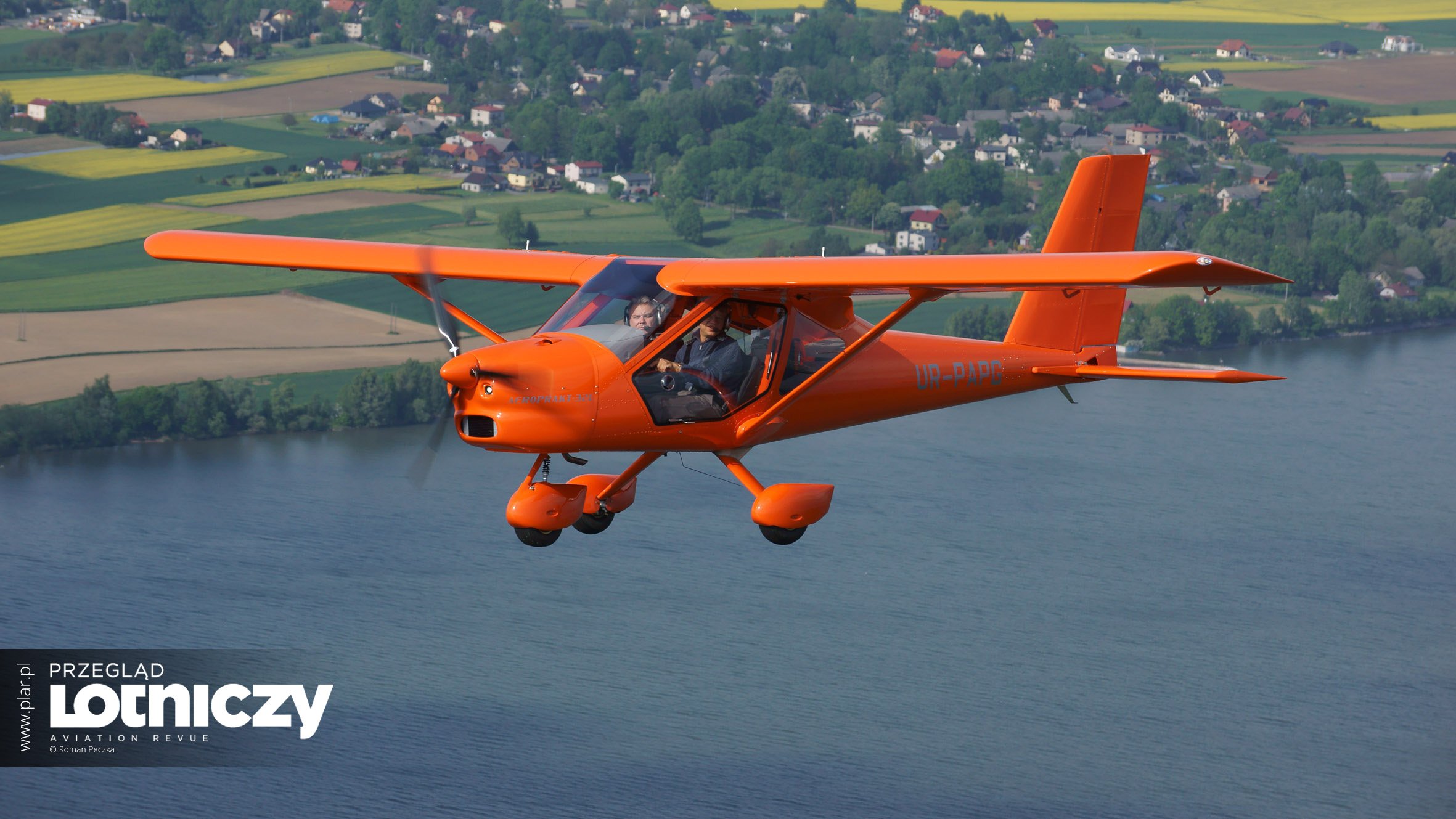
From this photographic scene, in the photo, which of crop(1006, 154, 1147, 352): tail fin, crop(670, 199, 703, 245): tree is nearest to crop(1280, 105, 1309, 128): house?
crop(670, 199, 703, 245): tree

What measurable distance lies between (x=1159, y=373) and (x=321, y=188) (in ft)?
267

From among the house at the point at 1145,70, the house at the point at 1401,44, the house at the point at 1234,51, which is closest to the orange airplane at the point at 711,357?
the house at the point at 1145,70

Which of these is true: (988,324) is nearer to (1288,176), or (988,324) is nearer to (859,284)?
(1288,176)

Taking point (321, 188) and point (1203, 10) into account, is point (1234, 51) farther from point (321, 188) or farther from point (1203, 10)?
point (321, 188)

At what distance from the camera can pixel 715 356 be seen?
14.2 metres

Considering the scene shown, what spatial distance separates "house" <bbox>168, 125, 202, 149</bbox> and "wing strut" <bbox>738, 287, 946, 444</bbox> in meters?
89.8

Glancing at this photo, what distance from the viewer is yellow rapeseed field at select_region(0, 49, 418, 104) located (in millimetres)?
107062

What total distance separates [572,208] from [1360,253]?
42836mm

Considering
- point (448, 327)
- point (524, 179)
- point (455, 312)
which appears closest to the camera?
point (448, 327)

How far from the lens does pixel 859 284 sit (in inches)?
545

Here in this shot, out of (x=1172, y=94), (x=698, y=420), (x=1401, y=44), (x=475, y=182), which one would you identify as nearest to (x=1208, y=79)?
(x=1172, y=94)

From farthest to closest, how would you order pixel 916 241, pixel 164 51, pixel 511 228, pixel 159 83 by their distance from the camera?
pixel 164 51, pixel 159 83, pixel 916 241, pixel 511 228

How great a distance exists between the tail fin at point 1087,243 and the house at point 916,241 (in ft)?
258

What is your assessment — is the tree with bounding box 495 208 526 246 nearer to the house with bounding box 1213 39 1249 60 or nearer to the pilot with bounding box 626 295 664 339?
the pilot with bounding box 626 295 664 339
